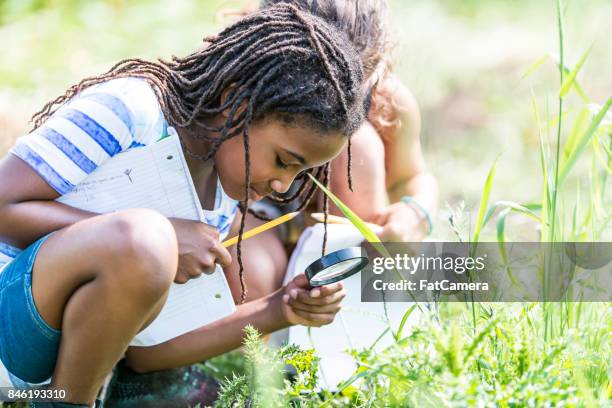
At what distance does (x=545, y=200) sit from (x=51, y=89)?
250 cm

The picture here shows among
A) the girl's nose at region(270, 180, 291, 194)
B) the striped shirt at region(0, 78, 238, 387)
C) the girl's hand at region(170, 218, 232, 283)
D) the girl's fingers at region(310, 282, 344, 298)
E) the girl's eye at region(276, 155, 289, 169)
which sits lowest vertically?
the girl's fingers at region(310, 282, 344, 298)

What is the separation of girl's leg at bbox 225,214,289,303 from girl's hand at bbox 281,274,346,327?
0.31 meters

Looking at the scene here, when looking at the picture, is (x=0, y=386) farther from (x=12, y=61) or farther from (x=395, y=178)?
(x=12, y=61)

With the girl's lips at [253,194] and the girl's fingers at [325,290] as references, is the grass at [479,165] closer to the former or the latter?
the girl's fingers at [325,290]

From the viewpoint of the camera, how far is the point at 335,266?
1.83 meters

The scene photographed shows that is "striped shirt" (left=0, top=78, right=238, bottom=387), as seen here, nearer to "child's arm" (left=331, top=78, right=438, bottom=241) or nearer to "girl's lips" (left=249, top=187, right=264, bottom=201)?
"girl's lips" (left=249, top=187, right=264, bottom=201)

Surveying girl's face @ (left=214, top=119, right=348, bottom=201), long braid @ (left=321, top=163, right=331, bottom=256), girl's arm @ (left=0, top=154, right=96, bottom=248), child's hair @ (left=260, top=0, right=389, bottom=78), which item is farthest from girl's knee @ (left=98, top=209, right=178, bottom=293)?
child's hair @ (left=260, top=0, right=389, bottom=78)

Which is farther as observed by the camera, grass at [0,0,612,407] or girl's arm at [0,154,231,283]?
girl's arm at [0,154,231,283]

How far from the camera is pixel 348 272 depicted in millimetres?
1876

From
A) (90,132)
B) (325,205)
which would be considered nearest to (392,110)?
(325,205)

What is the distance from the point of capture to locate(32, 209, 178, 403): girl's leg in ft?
5.14

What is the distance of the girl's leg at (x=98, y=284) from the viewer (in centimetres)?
157

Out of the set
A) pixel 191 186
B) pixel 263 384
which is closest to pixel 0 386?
pixel 191 186

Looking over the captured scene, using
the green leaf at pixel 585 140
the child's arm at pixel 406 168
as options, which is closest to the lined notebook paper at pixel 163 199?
the child's arm at pixel 406 168
